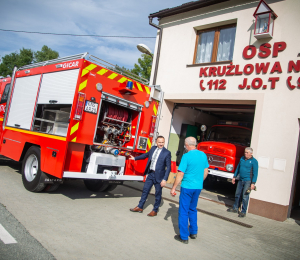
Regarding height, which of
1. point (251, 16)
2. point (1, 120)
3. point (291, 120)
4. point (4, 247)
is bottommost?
point (4, 247)

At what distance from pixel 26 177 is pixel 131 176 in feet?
8.04

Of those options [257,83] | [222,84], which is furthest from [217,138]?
[257,83]

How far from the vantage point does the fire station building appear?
7227 millimetres

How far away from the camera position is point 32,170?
247 inches

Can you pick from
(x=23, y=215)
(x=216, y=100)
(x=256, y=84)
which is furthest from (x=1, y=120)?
(x=256, y=84)

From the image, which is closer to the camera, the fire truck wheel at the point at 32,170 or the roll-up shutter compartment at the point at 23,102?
the fire truck wheel at the point at 32,170

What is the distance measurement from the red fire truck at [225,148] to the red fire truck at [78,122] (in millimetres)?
2966

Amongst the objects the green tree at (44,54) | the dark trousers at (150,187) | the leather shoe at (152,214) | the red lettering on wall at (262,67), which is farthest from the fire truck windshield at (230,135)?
the green tree at (44,54)

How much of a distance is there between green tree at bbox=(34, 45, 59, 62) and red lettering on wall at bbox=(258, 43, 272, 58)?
46.9 metres

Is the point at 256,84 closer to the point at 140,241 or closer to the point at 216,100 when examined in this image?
the point at 216,100

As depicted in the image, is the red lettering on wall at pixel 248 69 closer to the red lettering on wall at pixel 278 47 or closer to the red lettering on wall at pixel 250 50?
the red lettering on wall at pixel 250 50

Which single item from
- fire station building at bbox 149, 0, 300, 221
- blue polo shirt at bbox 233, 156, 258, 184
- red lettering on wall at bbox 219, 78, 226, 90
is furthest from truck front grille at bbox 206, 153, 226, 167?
red lettering on wall at bbox 219, 78, 226, 90

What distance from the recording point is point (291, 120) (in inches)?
282

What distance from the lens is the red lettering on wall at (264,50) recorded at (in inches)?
311
